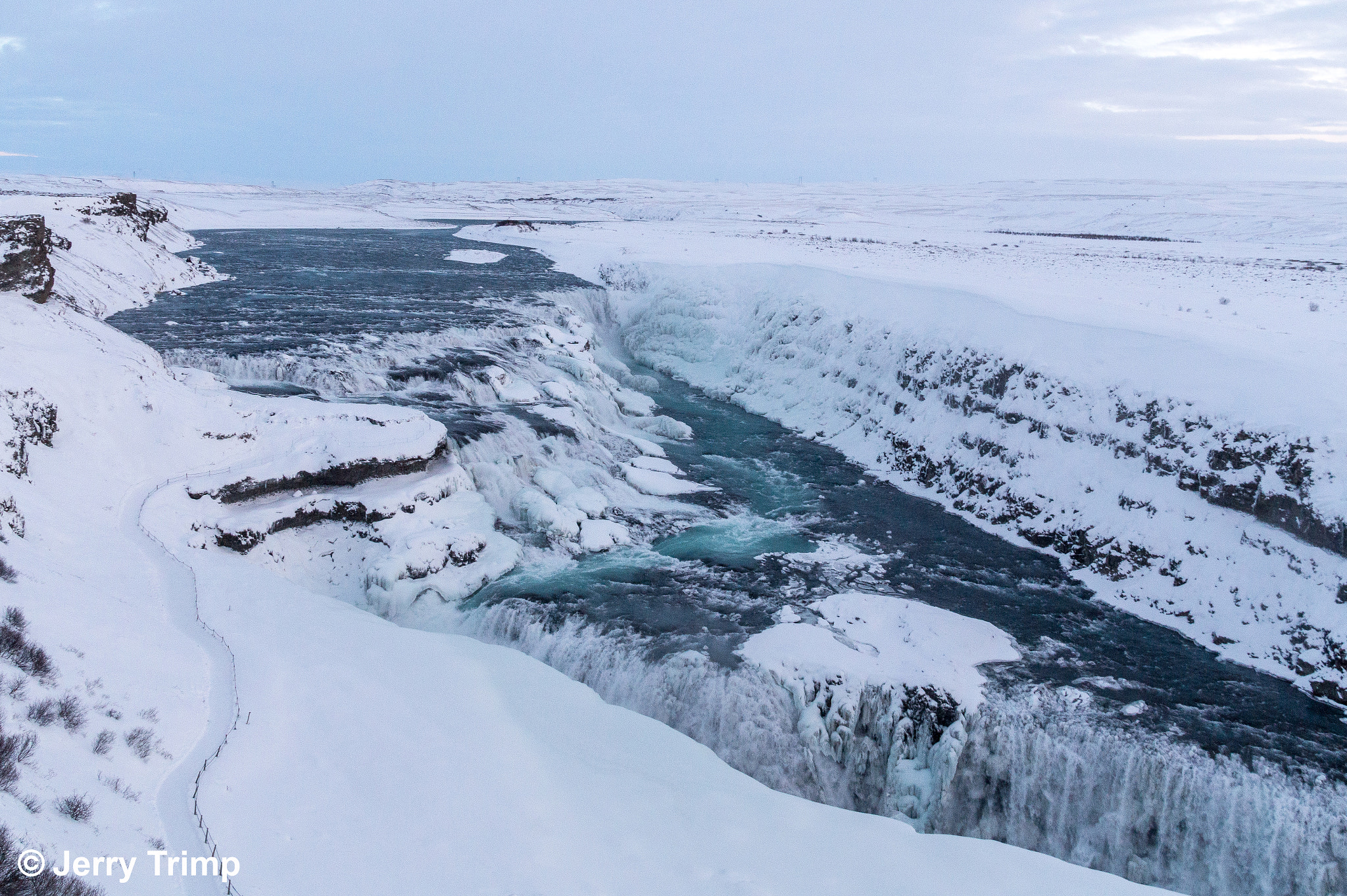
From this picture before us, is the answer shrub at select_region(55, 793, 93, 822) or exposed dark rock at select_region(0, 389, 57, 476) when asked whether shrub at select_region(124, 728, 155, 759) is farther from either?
exposed dark rock at select_region(0, 389, 57, 476)

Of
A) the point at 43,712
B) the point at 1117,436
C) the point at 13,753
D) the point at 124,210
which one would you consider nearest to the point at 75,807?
the point at 13,753

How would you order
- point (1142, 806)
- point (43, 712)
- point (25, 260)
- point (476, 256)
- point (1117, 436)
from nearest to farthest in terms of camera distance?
point (43, 712) < point (1142, 806) < point (1117, 436) < point (25, 260) < point (476, 256)

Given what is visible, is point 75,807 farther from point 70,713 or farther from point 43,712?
point 70,713

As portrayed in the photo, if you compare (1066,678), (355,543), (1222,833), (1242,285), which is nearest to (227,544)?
(355,543)

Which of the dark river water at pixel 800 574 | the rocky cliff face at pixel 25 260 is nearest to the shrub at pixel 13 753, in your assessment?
the dark river water at pixel 800 574

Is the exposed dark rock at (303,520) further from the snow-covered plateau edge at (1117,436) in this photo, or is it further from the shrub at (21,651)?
the snow-covered plateau edge at (1117,436)

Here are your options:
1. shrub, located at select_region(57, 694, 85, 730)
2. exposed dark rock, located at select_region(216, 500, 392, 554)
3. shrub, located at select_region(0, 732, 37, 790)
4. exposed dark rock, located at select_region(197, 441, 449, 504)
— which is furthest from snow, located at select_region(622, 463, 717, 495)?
shrub, located at select_region(0, 732, 37, 790)
